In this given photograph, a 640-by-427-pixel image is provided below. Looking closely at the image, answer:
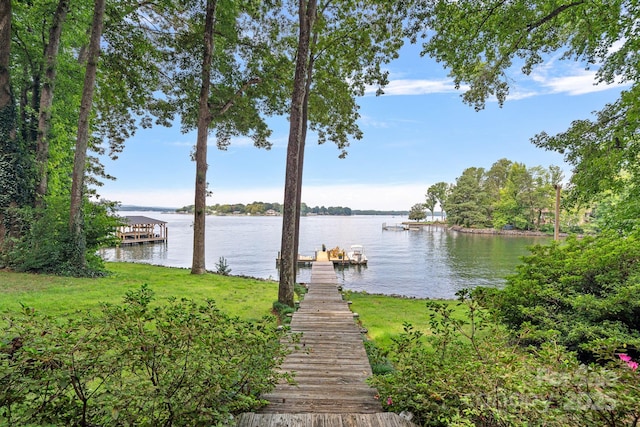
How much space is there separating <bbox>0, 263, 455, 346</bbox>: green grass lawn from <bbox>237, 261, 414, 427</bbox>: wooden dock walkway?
1.08m

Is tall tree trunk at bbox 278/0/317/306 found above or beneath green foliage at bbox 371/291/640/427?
above

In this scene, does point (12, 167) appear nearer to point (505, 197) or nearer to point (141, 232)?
point (141, 232)

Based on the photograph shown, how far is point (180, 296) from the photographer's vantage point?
24.7 feet

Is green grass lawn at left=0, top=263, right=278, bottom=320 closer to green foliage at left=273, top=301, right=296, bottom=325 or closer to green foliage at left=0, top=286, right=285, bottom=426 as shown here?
green foliage at left=273, top=301, right=296, bottom=325

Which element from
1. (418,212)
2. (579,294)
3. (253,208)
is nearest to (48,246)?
(579,294)

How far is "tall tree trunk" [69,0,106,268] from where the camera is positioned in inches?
336

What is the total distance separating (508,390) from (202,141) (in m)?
10.7

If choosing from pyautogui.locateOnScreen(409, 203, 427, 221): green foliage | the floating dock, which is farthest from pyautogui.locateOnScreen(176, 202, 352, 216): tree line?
the floating dock

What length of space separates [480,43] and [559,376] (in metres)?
7.31

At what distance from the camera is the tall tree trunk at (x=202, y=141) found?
9.95 meters

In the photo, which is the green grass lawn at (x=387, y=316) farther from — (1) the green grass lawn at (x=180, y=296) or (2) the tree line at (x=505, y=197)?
(2) the tree line at (x=505, y=197)

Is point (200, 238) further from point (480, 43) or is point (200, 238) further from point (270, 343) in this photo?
point (480, 43)

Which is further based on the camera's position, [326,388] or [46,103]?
[46,103]

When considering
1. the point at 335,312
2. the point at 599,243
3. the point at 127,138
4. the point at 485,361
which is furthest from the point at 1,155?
the point at 599,243
